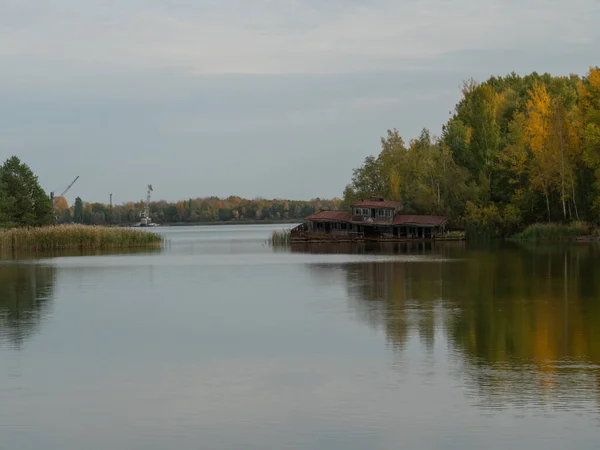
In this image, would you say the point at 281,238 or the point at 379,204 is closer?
the point at 379,204

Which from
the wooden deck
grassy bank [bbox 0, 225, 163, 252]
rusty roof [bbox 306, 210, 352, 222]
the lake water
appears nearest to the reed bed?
the wooden deck

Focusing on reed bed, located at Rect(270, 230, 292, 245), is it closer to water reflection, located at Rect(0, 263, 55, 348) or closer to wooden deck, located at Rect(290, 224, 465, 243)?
wooden deck, located at Rect(290, 224, 465, 243)

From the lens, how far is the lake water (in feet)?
38.6

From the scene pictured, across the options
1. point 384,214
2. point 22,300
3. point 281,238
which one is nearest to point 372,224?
point 384,214

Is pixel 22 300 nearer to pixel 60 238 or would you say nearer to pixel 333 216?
pixel 60 238

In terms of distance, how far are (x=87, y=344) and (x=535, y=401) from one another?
1128 centimetres

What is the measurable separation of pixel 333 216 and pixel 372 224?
18.3 ft

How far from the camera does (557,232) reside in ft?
238

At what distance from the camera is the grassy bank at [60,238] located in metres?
69.6

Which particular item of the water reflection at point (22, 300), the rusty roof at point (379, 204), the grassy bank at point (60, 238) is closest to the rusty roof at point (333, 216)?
the rusty roof at point (379, 204)

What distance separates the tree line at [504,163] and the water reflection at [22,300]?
150 feet

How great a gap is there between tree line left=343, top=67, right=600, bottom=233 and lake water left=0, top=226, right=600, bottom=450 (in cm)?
4313

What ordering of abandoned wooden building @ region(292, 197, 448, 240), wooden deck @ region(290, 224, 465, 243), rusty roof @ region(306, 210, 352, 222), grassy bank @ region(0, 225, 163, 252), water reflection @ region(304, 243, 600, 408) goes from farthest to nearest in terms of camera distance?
rusty roof @ region(306, 210, 352, 222), abandoned wooden building @ region(292, 197, 448, 240), wooden deck @ region(290, 224, 465, 243), grassy bank @ region(0, 225, 163, 252), water reflection @ region(304, 243, 600, 408)

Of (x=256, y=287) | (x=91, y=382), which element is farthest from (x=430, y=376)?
(x=256, y=287)
